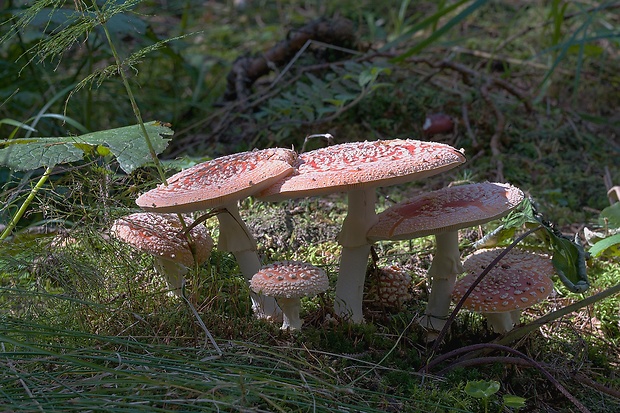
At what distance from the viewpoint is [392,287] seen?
2.69 meters

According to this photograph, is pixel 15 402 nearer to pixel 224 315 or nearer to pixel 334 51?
pixel 224 315

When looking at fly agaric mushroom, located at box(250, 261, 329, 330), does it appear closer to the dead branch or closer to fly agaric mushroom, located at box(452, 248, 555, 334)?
fly agaric mushroom, located at box(452, 248, 555, 334)

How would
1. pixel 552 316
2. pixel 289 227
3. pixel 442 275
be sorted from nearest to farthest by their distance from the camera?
pixel 552 316, pixel 442 275, pixel 289 227

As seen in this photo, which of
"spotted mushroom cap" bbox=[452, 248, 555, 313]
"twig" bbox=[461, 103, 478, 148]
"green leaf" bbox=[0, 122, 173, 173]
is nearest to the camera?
"spotted mushroom cap" bbox=[452, 248, 555, 313]

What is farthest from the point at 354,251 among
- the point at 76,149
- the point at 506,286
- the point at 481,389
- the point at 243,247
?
the point at 76,149

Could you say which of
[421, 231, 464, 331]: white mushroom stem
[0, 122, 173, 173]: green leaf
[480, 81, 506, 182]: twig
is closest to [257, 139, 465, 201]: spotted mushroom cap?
[421, 231, 464, 331]: white mushroom stem

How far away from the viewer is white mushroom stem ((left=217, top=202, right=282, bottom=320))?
8.20 feet

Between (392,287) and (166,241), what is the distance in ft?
3.18

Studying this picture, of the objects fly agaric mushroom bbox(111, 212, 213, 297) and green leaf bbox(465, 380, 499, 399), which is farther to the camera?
→ fly agaric mushroom bbox(111, 212, 213, 297)

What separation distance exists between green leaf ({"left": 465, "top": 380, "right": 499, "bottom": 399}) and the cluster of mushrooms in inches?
14.8

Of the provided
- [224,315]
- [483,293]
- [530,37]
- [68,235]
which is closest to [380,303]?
[483,293]

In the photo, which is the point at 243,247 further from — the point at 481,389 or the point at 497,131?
the point at 497,131

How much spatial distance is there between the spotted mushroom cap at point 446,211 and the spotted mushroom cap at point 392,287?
397mm

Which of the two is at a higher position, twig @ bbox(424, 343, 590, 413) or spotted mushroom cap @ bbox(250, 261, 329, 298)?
spotted mushroom cap @ bbox(250, 261, 329, 298)
